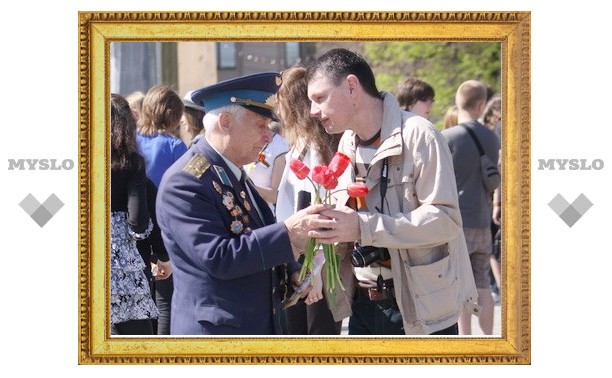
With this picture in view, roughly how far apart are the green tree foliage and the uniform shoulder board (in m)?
5.22

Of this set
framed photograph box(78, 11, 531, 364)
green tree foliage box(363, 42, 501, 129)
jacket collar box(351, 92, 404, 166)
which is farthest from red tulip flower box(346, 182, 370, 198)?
green tree foliage box(363, 42, 501, 129)

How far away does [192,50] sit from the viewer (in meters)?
11.8

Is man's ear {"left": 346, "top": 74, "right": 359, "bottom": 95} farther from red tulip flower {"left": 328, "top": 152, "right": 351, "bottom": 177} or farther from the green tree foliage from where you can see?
the green tree foliage

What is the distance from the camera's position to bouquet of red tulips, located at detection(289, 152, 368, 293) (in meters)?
5.60

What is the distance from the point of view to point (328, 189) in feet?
18.6

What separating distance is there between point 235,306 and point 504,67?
6.12 ft

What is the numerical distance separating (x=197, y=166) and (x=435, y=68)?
7.93m

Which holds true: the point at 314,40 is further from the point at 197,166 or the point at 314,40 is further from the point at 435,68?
the point at 435,68

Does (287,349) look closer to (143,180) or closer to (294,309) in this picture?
(294,309)

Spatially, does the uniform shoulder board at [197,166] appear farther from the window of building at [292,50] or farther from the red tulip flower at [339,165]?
the window of building at [292,50]

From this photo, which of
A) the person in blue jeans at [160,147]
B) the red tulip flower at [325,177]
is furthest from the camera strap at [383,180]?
the person in blue jeans at [160,147]

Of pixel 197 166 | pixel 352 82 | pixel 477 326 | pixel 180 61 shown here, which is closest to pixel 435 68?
pixel 180 61

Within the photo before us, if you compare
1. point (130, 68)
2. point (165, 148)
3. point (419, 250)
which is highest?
point (130, 68)

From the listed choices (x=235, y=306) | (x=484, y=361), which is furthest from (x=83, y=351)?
(x=484, y=361)
